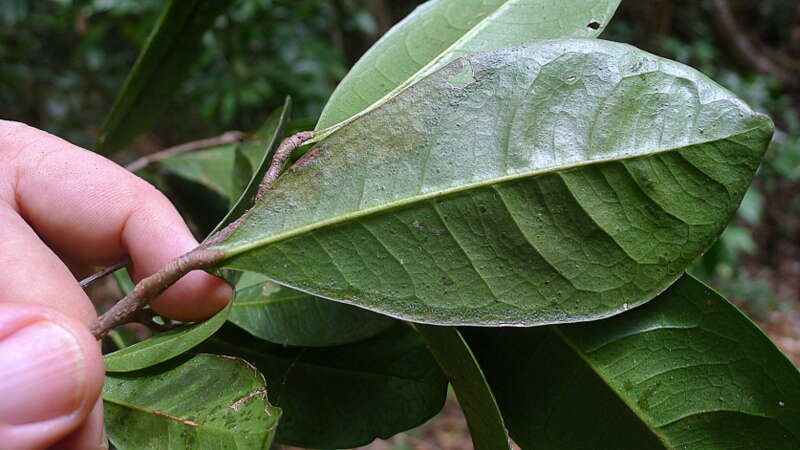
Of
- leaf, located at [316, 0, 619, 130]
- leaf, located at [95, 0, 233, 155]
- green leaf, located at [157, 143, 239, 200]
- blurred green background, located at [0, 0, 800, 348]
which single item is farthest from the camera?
blurred green background, located at [0, 0, 800, 348]

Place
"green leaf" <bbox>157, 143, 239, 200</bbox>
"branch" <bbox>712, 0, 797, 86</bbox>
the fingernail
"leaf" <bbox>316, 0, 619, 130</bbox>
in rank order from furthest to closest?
"branch" <bbox>712, 0, 797, 86</bbox> < "green leaf" <bbox>157, 143, 239, 200</bbox> < "leaf" <bbox>316, 0, 619, 130</bbox> < the fingernail

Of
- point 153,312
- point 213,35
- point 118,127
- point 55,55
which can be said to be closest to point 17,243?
point 153,312

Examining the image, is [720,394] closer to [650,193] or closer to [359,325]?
[650,193]

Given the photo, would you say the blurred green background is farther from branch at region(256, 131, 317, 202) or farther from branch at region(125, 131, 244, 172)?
branch at region(256, 131, 317, 202)

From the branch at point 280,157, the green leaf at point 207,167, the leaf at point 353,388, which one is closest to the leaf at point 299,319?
the leaf at point 353,388

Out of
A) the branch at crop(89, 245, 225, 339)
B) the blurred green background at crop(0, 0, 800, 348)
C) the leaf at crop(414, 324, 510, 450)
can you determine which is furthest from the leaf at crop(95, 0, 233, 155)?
the blurred green background at crop(0, 0, 800, 348)

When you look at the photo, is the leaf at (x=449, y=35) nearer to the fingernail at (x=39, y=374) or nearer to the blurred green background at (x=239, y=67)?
the fingernail at (x=39, y=374)
